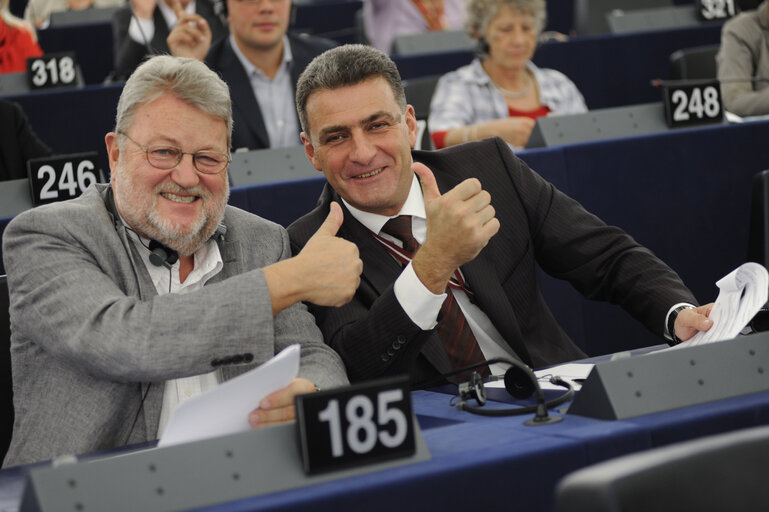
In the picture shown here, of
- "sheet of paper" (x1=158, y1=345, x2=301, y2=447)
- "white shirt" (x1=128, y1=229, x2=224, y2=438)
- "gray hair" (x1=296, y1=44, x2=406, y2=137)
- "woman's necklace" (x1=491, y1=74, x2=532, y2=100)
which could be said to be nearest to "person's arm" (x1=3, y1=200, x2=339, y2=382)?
"white shirt" (x1=128, y1=229, x2=224, y2=438)

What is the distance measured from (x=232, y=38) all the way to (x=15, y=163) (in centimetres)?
100

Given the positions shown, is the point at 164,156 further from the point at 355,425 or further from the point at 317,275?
the point at 355,425

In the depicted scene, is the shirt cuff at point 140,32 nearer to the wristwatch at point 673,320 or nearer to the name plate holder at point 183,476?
the wristwatch at point 673,320

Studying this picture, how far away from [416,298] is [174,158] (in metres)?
0.51

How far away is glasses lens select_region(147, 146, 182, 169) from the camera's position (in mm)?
1980

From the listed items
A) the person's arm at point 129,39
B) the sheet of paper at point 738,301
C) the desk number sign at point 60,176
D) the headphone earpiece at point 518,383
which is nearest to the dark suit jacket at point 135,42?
Result: the person's arm at point 129,39

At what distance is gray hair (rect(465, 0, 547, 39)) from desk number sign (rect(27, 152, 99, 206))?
200cm

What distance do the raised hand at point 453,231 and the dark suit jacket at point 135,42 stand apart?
3303mm

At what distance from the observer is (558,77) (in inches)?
184

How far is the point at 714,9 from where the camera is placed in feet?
21.4

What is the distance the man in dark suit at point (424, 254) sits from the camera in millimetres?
2072

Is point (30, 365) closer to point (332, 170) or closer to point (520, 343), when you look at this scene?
point (332, 170)

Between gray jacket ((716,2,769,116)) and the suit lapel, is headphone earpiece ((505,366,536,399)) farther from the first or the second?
gray jacket ((716,2,769,116))

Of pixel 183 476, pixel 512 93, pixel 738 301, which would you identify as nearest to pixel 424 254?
pixel 738 301
